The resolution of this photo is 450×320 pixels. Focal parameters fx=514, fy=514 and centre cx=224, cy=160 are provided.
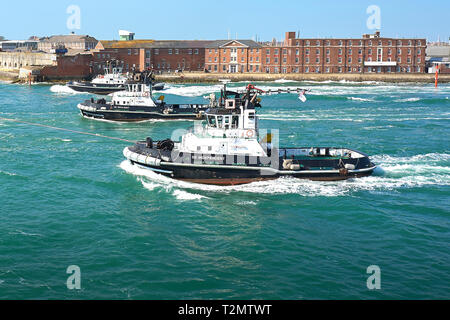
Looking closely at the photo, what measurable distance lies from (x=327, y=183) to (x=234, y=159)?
519 cm

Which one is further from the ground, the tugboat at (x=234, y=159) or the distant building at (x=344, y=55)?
the distant building at (x=344, y=55)

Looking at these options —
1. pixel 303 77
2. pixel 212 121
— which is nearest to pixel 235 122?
pixel 212 121

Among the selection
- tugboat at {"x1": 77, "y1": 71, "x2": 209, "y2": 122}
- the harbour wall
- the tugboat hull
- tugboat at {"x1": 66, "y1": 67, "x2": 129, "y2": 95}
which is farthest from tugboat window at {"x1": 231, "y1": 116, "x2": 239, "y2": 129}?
the harbour wall

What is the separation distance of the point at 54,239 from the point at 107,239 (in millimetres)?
2093

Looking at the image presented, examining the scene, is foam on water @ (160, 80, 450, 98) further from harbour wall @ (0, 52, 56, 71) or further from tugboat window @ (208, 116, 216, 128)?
tugboat window @ (208, 116, 216, 128)

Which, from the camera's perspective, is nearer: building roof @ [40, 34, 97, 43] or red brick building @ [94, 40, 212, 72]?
red brick building @ [94, 40, 212, 72]

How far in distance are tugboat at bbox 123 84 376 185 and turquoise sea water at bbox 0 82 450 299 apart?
1.98 ft

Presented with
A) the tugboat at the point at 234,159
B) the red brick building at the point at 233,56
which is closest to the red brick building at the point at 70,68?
the red brick building at the point at 233,56

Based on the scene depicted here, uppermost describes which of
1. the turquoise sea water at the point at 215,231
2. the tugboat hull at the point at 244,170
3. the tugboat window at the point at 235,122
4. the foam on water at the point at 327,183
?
the tugboat window at the point at 235,122

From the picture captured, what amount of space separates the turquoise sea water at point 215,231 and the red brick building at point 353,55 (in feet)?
282

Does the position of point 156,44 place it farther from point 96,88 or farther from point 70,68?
point 96,88

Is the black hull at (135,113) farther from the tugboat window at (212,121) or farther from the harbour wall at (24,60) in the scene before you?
the harbour wall at (24,60)

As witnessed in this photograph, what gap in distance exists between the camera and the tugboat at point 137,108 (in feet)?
177

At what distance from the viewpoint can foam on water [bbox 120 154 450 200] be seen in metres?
26.7
